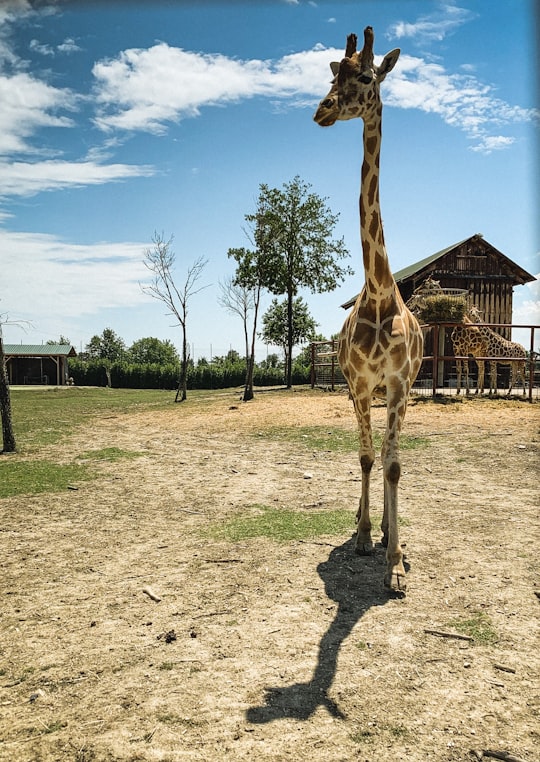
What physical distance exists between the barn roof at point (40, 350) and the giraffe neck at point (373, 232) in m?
50.0

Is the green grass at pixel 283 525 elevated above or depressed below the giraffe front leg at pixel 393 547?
below

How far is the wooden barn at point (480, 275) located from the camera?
27266 millimetres

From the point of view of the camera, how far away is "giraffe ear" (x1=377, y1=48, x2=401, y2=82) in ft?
15.9

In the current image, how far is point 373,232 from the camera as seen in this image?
5.07 metres

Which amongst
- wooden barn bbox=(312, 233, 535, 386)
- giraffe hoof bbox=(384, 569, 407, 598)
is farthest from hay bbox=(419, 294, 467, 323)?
giraffe hoof bbox=(384, 569, 407, 598)

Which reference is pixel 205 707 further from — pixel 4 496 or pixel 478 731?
pixel 4 496

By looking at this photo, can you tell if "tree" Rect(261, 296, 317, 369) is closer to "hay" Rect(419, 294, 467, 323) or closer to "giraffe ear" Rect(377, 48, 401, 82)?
"hay" Rect(419, 294, 467, 323)

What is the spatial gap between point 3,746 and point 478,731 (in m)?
2.42

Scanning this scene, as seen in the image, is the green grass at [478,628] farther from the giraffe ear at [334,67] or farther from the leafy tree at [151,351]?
the leafy tree at [151,351]

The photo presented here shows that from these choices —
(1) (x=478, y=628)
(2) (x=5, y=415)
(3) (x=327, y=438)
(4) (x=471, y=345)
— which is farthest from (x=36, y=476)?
(4) (x=471, y=345)

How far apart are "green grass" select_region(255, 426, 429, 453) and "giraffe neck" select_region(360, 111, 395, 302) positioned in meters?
5.91

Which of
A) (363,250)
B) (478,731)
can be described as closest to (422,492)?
(363,250)

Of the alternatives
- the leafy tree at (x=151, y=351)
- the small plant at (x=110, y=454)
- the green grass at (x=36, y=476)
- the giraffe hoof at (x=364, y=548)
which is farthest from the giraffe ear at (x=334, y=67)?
the leafy tree at (x=151, y=351)

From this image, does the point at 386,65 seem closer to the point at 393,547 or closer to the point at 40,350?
the point at 393,547
